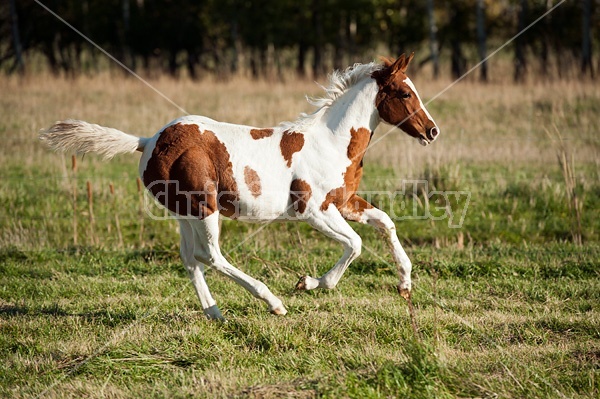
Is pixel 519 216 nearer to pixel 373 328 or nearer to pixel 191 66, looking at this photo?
pixel 373 328

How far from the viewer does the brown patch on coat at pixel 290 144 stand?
19.0 ft

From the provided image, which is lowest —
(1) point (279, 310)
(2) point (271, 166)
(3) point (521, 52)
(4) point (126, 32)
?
(1) point (279, 310)

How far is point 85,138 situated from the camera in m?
5.77

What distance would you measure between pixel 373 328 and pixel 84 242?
456cm

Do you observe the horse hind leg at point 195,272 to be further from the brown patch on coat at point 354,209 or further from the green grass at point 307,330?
the brown patch on coat at point 354,209

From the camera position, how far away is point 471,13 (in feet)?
96.7

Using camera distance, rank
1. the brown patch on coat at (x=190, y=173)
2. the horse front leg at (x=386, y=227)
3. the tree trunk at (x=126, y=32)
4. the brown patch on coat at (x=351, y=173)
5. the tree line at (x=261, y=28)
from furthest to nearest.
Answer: the tree trunk at (x=126, y=32) < the tree line at (x=261, y=28) < the horse front leg at (x=386, y=227) < the brown patch on coat at (x=351, y=173) < the brown patch on coat at (x=190, y=173)

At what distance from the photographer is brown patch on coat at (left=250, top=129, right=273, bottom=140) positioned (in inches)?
230

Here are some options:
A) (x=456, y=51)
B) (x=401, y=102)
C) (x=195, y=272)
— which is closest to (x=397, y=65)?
(x=401, y=102)

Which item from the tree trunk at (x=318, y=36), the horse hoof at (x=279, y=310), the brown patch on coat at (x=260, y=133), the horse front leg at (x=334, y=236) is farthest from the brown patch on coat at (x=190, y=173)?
the tree trunk at (x=318, y=36)

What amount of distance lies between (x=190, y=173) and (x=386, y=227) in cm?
170

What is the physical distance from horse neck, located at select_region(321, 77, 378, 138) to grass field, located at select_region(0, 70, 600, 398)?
62.0 inches

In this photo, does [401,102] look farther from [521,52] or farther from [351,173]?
[521,52]

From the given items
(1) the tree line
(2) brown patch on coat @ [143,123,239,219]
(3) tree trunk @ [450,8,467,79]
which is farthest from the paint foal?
(3) tree trunk @ [450,8,467,79]
